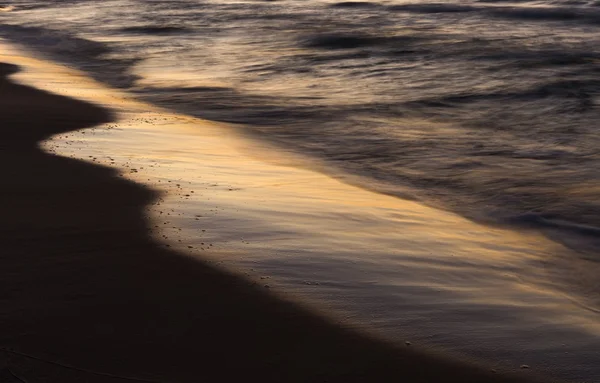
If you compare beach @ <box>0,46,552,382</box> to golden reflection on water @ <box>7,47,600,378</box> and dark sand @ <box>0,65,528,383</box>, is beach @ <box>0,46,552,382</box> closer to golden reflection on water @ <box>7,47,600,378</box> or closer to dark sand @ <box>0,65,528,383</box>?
dark sand @ <box>0,65,528,383</box>

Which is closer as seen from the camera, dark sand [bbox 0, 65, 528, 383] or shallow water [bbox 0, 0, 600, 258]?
dark sand [bbox 0, 65, 528, 383]

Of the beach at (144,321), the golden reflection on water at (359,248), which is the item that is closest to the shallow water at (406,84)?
the golden reflection on water at (359,248)

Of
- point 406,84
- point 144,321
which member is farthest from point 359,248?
point 406,84

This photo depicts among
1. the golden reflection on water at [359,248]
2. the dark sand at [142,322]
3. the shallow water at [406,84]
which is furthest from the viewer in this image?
the shallow water at [406,84]

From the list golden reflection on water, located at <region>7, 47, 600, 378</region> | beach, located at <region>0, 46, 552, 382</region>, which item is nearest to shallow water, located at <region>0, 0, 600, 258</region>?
golden reflection on water, located at <region>7, 47, 600, 378</region>

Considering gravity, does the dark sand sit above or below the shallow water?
above

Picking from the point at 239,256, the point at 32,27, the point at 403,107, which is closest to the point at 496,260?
the point at 239,256

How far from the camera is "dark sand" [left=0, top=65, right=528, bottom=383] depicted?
3713mm

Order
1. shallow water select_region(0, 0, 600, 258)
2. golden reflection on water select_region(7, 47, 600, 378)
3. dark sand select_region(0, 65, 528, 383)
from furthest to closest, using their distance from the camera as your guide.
Answer: shallow water select_region(0, 0, 600, 258) → golden reflection on water select_region(7, 47, 600, 378) → dark sand select_region(0, 65, 528, 383)

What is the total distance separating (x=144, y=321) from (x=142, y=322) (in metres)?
0.01

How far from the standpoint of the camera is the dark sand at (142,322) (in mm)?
3713

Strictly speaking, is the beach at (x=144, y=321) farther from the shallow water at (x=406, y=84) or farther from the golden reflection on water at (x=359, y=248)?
the shallow water at (x=406, y=84)

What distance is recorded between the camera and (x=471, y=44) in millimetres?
16953

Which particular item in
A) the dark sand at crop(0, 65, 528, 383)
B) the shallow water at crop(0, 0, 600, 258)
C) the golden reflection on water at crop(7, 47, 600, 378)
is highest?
the dark sand at crop(0, 65, 528, 383)
